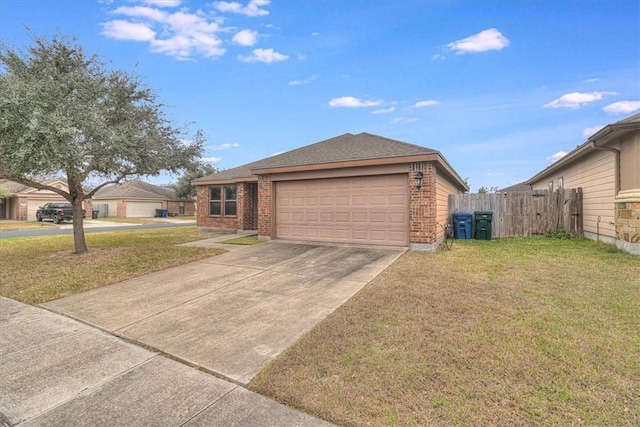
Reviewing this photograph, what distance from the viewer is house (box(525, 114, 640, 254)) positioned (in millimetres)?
7363

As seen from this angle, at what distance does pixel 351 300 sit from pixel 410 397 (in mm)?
2290

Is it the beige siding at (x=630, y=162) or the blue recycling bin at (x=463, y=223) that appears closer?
the beige siding at (x=630, y=162)

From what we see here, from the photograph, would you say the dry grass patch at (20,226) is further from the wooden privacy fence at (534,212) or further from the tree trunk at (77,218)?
the wooden privacy fence at (534,212)

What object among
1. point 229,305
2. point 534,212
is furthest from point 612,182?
point 229,305

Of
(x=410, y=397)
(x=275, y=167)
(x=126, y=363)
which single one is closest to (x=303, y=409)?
(x=410, y=397)

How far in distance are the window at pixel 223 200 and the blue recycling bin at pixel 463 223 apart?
9.70 meters

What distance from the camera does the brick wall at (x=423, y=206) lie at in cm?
848

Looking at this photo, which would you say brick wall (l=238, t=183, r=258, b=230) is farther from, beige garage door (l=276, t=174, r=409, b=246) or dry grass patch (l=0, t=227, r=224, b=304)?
dry grass patch (l=0, t=227, r=224, b=304)

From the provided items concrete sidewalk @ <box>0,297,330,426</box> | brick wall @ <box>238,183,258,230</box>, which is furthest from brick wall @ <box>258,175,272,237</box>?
concrete sidewalk @ <box>0,297,330,426</box>

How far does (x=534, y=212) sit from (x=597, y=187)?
1985mm

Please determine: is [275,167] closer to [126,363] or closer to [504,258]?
[504,258]

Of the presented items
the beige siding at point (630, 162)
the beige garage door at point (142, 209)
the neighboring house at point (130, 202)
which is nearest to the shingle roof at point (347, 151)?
the beige siding at point (630, 162)

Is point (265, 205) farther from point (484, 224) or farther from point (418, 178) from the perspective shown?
point (484, 224)

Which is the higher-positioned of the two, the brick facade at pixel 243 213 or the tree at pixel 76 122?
the tree at pixel 76 122
